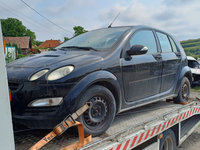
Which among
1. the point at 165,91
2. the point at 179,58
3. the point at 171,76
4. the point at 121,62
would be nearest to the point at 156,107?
the point at 165,91

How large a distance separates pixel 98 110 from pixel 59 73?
0.62 m

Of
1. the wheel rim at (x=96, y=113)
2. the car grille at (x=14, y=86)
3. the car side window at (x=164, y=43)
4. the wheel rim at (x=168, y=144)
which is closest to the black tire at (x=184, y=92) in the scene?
the car side window at (x=164, y=43)

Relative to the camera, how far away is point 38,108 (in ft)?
6.79

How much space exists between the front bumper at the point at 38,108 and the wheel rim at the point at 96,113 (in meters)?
0.28

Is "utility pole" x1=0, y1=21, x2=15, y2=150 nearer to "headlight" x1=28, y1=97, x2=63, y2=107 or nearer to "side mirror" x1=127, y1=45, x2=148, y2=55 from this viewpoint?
"headlight" x1=28, y1=97, x2=63, y2=107

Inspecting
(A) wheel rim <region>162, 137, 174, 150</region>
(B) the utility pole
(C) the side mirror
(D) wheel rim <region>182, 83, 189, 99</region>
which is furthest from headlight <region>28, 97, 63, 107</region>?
(D) wheel rim <region>182, 83, 189, 99</region>

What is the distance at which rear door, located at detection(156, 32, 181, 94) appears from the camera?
3.56m

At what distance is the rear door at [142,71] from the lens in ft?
9.13

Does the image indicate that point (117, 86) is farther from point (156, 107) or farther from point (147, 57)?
point (156, 107)

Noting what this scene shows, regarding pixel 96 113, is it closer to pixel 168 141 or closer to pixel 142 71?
pixel 142 71

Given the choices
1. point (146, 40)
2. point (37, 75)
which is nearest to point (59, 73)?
point (37, 75)

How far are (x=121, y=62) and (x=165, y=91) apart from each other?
1.36 m

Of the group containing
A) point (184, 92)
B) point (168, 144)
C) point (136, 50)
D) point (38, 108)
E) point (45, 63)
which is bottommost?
point (168, 144)

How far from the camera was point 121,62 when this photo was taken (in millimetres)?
2703
